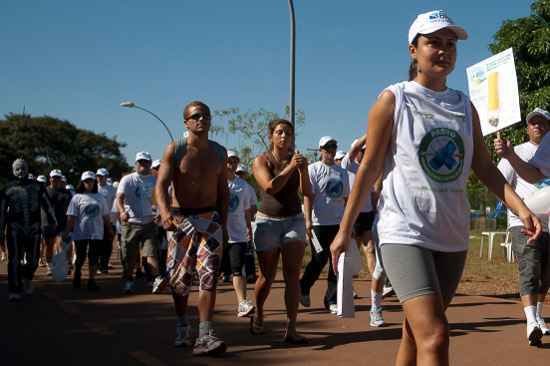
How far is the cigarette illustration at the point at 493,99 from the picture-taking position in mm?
5250

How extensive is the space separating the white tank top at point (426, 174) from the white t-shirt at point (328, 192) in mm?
5299

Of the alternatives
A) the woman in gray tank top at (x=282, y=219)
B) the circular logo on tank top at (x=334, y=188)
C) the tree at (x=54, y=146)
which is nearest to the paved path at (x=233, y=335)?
the woman in gray tank top at (x=282, y=219)

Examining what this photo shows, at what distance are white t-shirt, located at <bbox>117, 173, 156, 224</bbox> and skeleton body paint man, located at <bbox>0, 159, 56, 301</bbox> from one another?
4.45 feet

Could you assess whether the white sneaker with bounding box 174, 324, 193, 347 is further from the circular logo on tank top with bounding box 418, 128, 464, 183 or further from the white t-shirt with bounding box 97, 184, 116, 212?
the white t-shirt with bounding box 97, 184, 116, 212

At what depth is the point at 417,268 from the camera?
317cm

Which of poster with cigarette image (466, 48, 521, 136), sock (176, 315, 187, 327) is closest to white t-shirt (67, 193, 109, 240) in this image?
sock (176, 315, 187, 327)

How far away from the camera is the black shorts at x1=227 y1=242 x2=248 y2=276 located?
8.12 meters

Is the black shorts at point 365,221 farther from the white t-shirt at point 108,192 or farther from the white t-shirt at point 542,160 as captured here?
the white t-shirt at point 108,192

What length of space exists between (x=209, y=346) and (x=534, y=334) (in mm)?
2774

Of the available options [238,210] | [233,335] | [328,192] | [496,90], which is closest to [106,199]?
[238,210]

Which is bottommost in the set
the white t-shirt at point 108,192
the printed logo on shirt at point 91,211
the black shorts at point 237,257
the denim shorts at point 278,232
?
the black shorts at point 237,257

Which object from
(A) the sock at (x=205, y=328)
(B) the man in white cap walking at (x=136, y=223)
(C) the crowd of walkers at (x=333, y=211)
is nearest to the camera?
(C) the crowd of walkers at (x=333, y=211)

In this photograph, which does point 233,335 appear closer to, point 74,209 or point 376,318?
point 376,318

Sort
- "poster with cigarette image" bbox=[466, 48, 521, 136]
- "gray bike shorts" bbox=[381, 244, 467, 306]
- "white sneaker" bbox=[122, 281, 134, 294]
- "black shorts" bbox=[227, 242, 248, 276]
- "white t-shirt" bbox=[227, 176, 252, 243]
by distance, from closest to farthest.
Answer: "gray bike shorts" bbox=[381, 244, 467, 306] → "poster with cigarette image" bbox=[466, 48, 521, 136] → "black shorts" bbox=[227, 242, 248, 276] → "white t-shirt" bbox=[227, 176, 252, 243] → "white sneaker" bbox=[122, 281, 134, 294]
